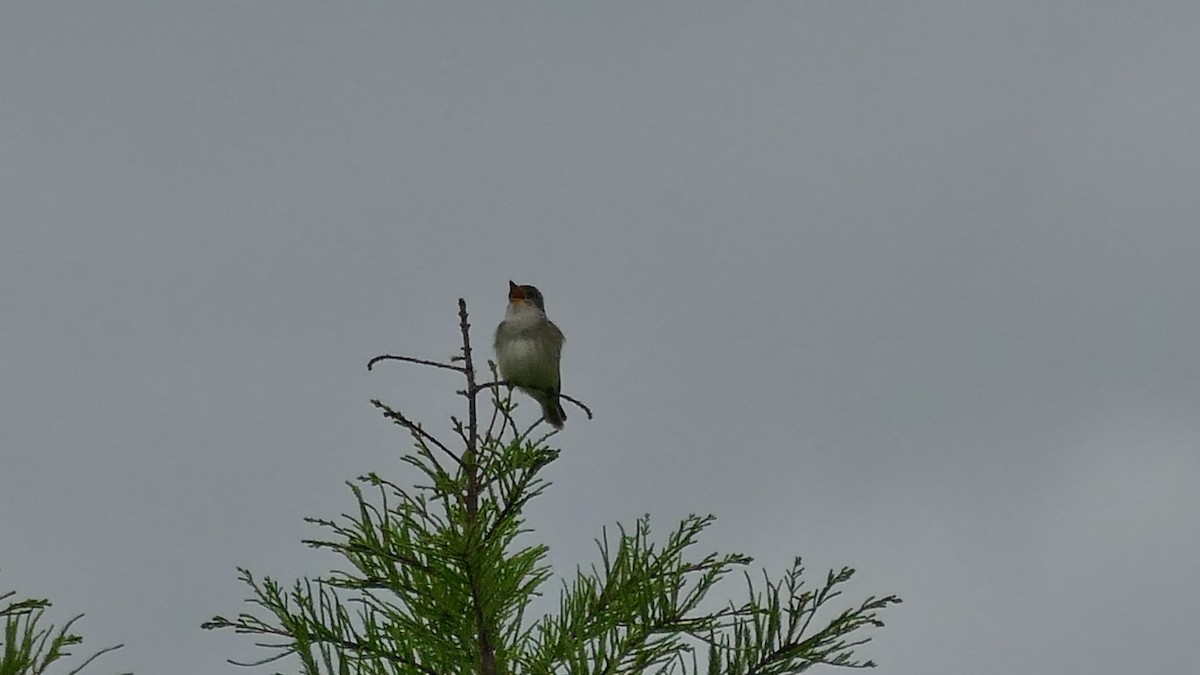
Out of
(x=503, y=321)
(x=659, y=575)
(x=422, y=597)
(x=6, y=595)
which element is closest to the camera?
(x=6, y=595)

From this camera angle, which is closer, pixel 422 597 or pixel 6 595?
pixel 6 595

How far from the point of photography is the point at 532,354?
9.20m

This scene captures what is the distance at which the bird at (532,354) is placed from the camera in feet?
30.1

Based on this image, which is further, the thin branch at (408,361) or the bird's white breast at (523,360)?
the bird's white breast at (523,360)

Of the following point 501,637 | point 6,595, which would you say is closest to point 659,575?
point 501,637

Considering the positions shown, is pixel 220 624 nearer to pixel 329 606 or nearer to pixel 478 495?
pixel 329 606

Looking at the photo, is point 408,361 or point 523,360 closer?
point 408,361

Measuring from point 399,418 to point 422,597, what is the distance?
2.14ft

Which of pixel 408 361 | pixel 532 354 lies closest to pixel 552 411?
pixel 532 354

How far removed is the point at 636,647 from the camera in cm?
491

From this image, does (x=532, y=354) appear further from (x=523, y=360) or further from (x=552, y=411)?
(x=552, y=411)

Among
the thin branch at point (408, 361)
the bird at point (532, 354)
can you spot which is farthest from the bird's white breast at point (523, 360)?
the thin branch at point (408, 361)

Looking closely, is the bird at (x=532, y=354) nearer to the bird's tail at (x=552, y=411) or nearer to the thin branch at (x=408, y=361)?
the bird's tail at (x=552, y=411)

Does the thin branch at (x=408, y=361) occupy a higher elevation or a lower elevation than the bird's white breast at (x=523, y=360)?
lower
